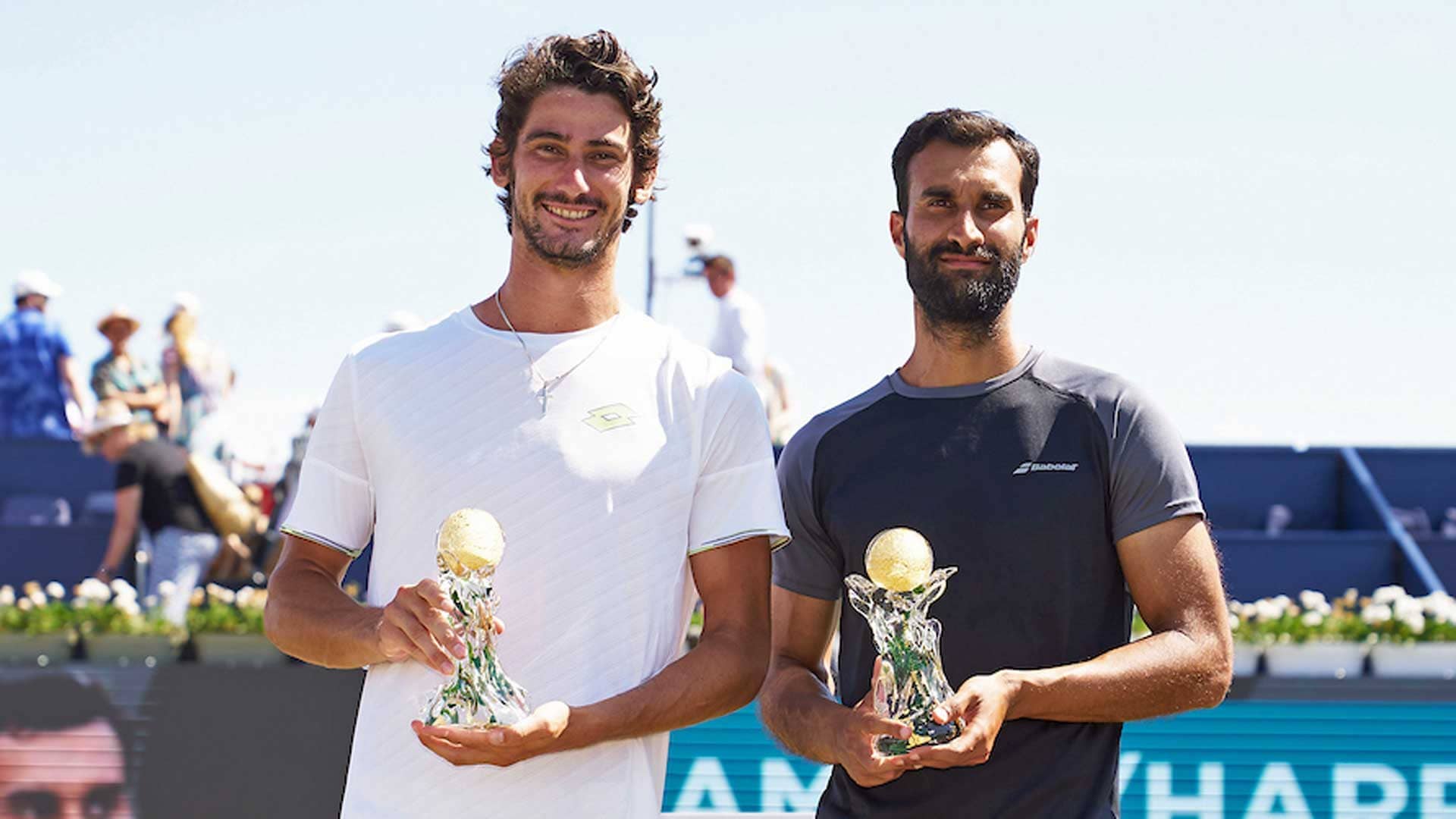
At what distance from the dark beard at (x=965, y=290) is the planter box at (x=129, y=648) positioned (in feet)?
13.6

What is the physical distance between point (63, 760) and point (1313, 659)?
443cm

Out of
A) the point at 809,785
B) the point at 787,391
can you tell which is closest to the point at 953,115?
the point at 809,785

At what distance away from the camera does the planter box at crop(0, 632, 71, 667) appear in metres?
6.00

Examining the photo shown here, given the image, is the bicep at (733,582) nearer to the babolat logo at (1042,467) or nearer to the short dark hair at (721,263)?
the babolat logo at (1042,467)

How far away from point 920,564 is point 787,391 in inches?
308

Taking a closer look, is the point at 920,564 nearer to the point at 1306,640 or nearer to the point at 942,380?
the point at 942,380

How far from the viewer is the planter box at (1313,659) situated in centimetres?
593

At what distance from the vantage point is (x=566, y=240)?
8.43 ft

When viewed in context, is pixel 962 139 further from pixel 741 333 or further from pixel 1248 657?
pixel 741 333

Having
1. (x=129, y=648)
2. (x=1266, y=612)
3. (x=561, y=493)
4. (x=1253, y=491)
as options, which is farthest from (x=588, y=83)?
(x=1253, y=491)

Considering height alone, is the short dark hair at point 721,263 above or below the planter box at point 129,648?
above

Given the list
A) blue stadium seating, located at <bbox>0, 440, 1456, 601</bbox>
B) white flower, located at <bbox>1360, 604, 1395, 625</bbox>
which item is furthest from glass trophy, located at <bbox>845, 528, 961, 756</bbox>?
blue stadium seating, located at <bbox>0, 440, 1456, 601</bbox>

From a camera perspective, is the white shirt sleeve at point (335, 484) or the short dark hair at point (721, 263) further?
the short dark hair at point (721, 263)

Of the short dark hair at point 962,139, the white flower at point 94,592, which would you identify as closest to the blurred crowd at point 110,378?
the white flower at point 94,592
